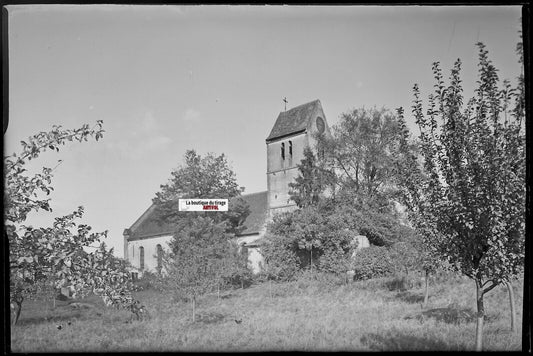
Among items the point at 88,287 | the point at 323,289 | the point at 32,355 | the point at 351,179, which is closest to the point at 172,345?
the point at 32,355

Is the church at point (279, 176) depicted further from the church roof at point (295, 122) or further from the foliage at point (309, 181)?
the foliage at point (309, 181)

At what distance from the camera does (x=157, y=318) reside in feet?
39.8

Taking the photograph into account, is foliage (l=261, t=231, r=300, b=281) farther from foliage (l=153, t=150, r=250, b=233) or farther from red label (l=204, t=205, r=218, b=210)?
red label (l=204, t=205, r=218, b=210)

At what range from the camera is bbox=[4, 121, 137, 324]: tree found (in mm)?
5238

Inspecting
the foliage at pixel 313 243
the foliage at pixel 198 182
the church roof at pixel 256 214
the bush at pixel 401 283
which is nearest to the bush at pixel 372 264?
the foliage at pixel 313 243

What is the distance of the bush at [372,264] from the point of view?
21.2 meters

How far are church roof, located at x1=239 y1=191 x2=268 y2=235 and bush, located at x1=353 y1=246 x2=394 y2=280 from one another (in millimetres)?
6899

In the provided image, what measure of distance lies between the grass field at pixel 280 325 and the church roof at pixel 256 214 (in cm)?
1029

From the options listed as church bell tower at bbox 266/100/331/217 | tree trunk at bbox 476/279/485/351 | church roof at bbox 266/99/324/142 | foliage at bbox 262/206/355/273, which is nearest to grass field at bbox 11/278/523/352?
tree trunk at bbox 476/279/485/351

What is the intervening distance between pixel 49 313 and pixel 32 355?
2.61 meters

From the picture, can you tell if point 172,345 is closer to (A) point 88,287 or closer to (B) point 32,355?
(B) point 32,355

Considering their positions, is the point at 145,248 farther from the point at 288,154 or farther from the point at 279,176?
Answer: the point at 288,154

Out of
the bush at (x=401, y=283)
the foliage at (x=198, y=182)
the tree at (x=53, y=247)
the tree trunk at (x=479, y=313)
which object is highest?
the foliage at (x=198, y=182)

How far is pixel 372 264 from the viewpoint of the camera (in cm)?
2114
